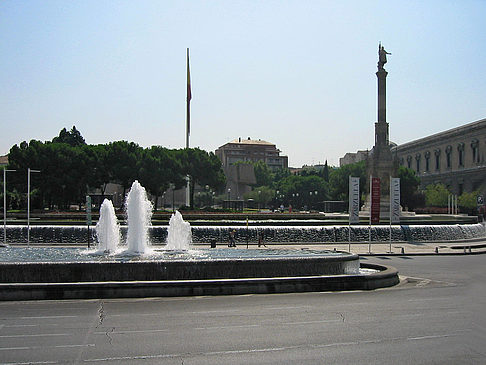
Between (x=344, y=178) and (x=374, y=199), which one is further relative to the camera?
(x=344, y=178)

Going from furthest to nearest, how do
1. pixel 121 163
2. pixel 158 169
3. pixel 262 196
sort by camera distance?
pixel 262 196 < pixel 158 169 < pixel 121 163

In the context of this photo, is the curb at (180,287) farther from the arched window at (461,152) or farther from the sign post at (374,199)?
the arched window at (461,152)

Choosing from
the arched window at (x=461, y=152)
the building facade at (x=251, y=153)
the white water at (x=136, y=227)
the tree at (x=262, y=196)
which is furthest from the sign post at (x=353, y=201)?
the building facade at (x=251, y=153)

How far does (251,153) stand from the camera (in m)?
187

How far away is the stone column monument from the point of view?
6000 cm

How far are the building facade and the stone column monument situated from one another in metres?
117

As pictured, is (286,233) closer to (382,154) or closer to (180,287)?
(382,154)

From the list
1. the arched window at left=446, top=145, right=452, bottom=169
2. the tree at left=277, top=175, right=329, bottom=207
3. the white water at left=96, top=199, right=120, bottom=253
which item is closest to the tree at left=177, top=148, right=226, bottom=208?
the white water at left=96, top=199, right=120, bottom=253

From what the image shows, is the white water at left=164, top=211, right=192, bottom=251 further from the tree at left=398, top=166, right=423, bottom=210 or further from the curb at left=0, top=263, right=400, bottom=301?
the tree at left=398, top=166, right=423, bottom=210

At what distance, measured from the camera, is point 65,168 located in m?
64.5

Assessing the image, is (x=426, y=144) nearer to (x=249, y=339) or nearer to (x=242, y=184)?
(x=242, y=184)

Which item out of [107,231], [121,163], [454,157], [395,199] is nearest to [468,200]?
[454,157]

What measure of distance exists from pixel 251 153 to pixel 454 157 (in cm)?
9035

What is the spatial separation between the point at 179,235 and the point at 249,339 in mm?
17723
